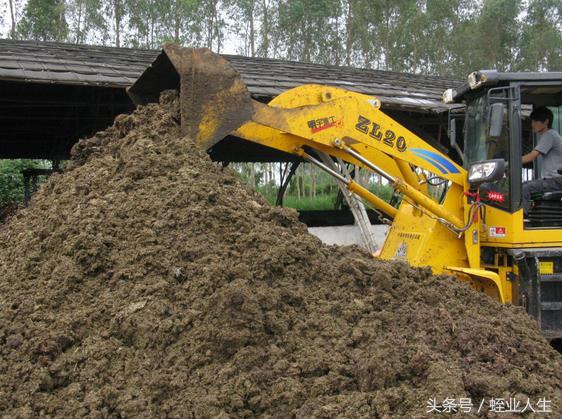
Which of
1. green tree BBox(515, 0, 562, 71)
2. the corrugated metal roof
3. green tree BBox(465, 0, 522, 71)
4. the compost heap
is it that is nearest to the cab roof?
the compost heap

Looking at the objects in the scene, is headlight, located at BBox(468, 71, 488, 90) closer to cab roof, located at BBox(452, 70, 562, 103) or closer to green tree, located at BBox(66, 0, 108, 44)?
cab roof, located at BBox(452, 70, 562, 103)

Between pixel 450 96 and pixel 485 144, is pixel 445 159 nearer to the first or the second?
pixel 485 144

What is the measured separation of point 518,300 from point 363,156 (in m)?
1.58

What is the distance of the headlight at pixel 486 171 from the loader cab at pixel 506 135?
0.02 m

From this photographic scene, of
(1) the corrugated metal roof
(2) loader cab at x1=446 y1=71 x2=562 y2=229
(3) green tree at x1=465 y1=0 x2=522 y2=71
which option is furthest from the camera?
(3) green tree at x1=465 y1=0 x2=522 y2=71

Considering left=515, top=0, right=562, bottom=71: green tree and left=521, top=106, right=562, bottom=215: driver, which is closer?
left=521, top=106, right=562, bottom=215: driver

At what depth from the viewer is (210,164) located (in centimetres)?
385

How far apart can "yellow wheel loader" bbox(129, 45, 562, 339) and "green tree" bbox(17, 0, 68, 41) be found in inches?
1121

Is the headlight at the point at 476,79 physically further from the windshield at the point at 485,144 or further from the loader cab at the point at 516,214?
the windshield at the point at 485,144

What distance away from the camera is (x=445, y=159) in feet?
14.3

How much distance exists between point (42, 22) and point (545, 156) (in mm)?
30256

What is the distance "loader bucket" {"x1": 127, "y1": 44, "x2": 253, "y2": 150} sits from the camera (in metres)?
3.76

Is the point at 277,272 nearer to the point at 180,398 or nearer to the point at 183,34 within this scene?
the point at 180,398

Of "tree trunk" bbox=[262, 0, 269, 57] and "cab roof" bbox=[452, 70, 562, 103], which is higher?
"tree trunk" bbox=[262, 0, 269, 57]
